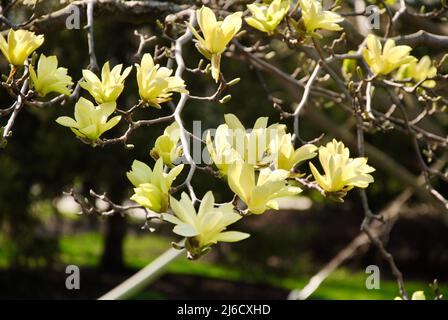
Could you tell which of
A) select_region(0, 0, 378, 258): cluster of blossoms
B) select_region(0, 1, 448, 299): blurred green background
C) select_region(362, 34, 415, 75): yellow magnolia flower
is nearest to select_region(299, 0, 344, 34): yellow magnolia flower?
select_region(0, 0, 378, 258): cluster of blossoms

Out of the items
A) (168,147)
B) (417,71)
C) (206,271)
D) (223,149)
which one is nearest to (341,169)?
(223,149)

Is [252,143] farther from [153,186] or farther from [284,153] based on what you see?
[153,186]

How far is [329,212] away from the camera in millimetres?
10188

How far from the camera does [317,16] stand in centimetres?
139

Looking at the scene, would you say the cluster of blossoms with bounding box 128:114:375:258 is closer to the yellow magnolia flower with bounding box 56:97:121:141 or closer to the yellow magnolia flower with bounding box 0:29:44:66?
the yellow magnolia flower with bounding box 56:97:121:141

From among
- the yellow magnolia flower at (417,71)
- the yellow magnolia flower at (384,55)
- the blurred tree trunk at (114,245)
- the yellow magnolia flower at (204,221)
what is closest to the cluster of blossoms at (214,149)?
the yellow magnolia flower at (204,221)

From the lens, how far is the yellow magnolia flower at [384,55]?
146 cm

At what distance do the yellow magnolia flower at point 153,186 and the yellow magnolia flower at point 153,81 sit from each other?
16 centimetres

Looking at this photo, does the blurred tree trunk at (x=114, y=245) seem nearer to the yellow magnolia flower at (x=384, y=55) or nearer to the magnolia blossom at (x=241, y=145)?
the yellow magnolia flower at (x=384, y=55)

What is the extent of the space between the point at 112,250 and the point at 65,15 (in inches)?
242

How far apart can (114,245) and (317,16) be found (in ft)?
21.6

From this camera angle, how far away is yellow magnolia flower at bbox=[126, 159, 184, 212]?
1.13 metres

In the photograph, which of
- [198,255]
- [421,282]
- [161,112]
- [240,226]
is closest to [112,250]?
[240,226]
